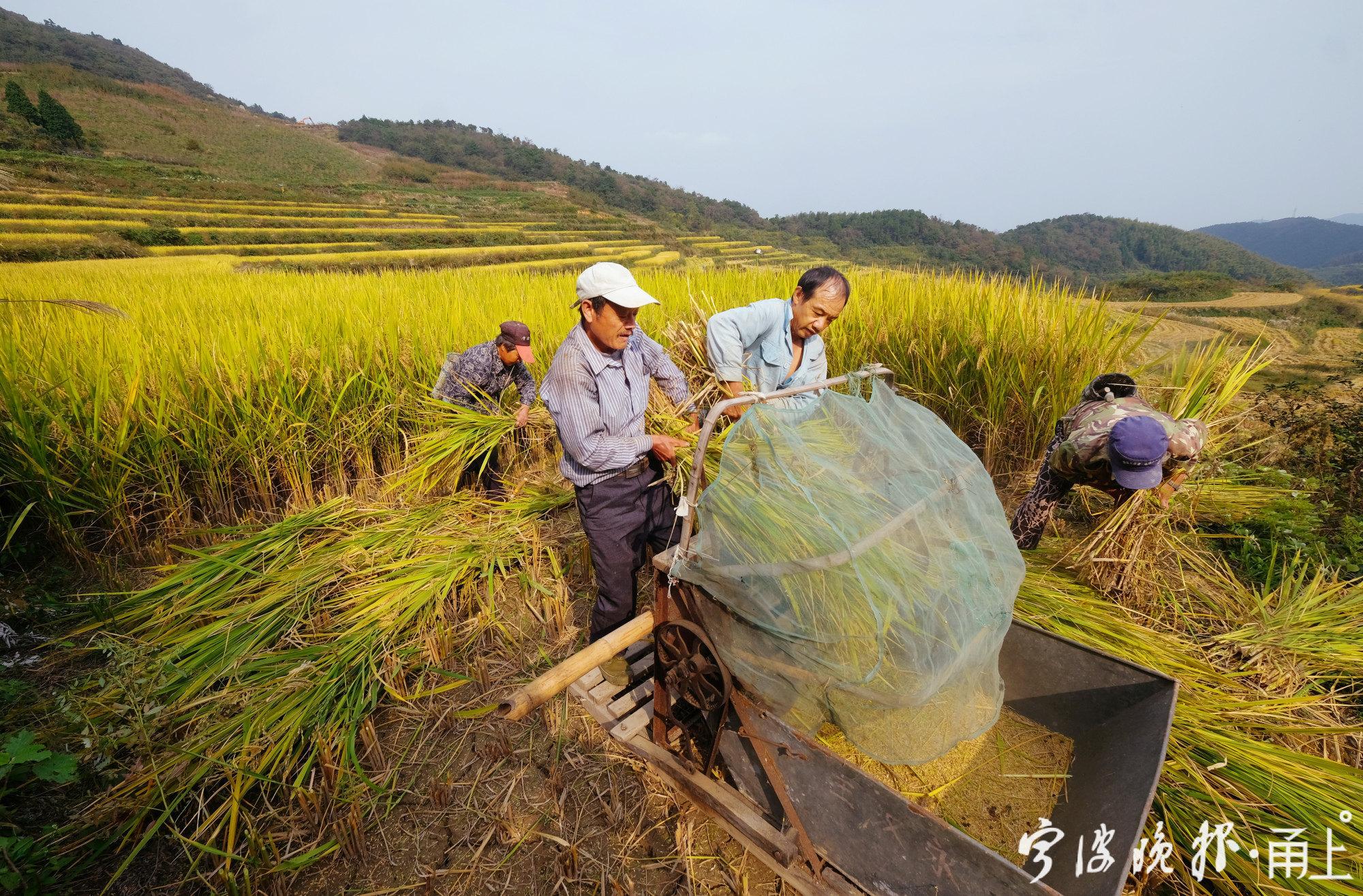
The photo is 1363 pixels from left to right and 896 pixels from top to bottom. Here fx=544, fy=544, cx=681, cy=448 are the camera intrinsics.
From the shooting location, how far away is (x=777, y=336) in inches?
96.6

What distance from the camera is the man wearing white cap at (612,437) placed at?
1789 mm

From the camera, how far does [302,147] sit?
4225cm

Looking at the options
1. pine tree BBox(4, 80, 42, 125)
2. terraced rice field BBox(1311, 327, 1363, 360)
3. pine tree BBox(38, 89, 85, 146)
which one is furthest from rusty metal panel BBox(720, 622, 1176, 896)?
pine tree BBox(4, 80, 42, 125)

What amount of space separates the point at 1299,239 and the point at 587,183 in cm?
7922

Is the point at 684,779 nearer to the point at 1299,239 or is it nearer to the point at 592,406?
the point at 592,406

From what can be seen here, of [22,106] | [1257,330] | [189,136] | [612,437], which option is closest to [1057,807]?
[612,437]

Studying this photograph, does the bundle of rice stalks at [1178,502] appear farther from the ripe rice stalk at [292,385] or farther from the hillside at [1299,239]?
the hillside at [1299,239]

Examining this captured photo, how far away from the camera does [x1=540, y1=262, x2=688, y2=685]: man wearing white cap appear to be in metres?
1.79

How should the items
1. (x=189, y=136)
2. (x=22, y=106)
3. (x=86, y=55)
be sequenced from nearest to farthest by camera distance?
(x=22, y=106)
(x=189, y=136)
(x=86, y=55)

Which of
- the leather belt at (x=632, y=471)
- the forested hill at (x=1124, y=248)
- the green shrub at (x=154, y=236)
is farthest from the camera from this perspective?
the forested hill at (x=1124, y=248)

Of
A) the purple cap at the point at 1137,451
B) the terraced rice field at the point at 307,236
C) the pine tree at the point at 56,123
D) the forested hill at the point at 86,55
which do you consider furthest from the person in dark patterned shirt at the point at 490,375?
the forested hill at the point at 86,55

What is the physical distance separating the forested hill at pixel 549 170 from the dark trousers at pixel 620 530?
4687 centimetres

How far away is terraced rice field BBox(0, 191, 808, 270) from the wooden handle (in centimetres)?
1569

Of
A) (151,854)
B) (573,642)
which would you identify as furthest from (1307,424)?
(151,854)
